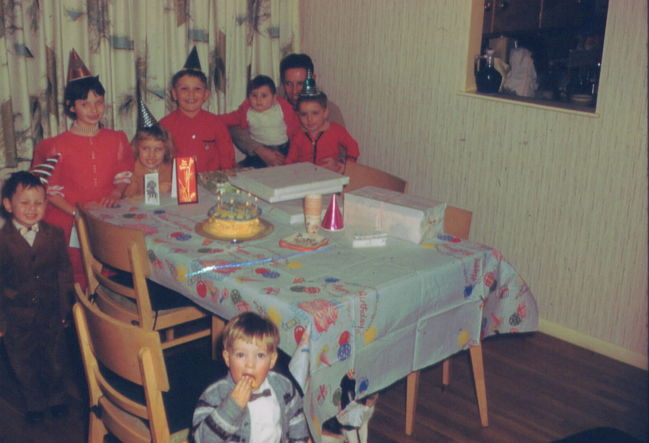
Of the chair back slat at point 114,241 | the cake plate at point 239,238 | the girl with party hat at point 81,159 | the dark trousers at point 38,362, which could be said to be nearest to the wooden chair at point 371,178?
the cake plate at point 239,238

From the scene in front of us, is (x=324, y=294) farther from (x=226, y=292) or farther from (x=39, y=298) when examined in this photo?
(x=39, y=298)

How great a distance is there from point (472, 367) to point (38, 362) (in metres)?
1.62

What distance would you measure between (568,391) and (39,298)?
211cm

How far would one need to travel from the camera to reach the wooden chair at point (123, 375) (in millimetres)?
1789

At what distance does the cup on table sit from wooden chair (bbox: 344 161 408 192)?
2.47 feet

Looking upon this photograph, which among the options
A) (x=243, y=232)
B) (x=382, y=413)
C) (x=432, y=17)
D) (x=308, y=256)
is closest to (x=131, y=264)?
(x=243, y=232)

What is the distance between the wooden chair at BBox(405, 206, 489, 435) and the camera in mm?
2648

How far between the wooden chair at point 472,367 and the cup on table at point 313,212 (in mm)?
539

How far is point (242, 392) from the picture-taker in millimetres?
1783

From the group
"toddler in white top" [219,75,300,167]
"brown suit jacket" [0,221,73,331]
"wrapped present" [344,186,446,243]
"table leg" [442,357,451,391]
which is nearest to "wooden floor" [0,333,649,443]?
"table leg" [442,357,451,391]

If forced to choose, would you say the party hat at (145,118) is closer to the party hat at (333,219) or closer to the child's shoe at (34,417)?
the party hat at (333,219)

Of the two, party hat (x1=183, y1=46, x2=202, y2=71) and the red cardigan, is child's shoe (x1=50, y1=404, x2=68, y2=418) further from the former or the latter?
party hat (x1=183, y1=46, x2=202, y2=71)

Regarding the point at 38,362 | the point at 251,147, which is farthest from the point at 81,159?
the point at 251,147

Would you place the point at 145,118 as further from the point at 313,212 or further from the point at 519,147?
the point at 519,147
